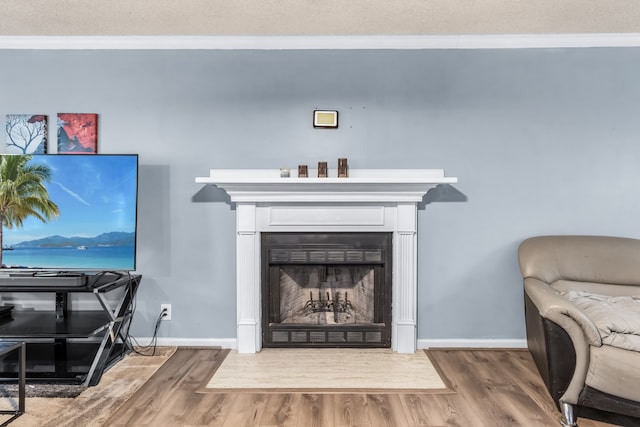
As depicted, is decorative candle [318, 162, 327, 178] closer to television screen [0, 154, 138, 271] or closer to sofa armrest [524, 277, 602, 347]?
television screen [0, 154, 138, 271]

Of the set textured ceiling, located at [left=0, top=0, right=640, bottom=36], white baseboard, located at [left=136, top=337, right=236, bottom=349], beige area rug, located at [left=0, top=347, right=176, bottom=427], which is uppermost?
textured ceiling, located at [left=0, top=0, right=640, bottom=36]

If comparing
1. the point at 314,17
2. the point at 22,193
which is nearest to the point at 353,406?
the point at 314,17

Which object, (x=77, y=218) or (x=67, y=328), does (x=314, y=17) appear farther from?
(x=67, y=328)

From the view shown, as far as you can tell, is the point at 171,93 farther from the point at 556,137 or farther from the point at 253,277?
the point at 556,137

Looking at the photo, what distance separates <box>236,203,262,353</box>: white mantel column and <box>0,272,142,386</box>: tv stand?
2.46 ft

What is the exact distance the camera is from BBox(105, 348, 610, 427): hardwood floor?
1.94m

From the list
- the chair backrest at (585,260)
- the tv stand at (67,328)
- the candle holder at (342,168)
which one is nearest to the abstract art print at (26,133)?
the tv stand at (67,328)

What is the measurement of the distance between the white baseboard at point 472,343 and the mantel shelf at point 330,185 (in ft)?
3.53

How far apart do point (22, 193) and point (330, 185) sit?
6.74 feet

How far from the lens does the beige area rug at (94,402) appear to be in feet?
6.39

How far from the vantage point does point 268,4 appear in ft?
7.97

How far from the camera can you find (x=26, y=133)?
114 inches

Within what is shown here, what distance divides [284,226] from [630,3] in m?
2.60

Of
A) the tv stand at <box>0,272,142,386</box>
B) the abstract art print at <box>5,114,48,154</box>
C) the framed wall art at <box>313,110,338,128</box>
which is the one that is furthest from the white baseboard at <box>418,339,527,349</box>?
the abstract art print at <box>5,114,48,154</box>
